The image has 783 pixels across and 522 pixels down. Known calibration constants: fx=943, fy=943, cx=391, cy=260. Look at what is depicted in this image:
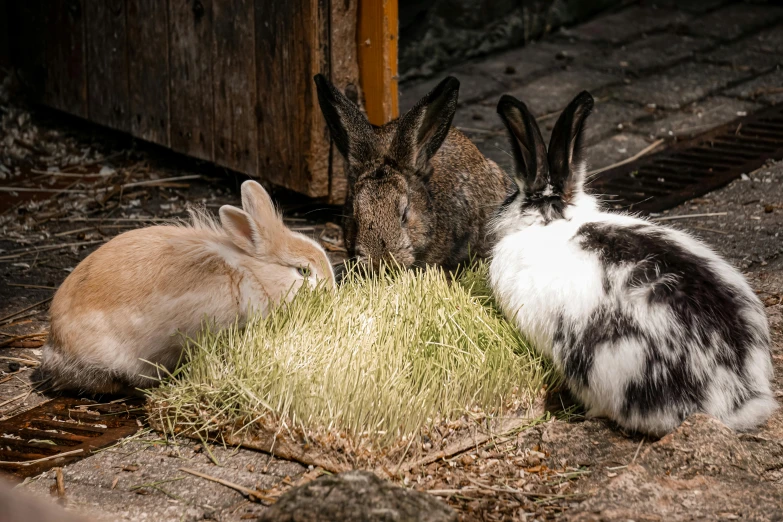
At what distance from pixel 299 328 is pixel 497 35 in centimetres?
529

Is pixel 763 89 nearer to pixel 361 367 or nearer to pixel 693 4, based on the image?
pixel 693 4

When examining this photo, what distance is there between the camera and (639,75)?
7793mm

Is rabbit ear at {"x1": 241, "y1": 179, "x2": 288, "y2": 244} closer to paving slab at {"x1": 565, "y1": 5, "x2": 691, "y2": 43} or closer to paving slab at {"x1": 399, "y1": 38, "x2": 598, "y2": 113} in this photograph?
paving slab at {"x1": 399, "y1": 38, "x2": 598, "y2": 113}

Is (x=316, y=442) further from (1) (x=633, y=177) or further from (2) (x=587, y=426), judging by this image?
(1) (x=633, y=177)

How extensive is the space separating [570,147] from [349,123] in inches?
47.8

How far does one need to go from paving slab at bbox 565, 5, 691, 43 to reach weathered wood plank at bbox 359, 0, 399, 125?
11.9ft

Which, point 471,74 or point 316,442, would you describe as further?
point 471,74

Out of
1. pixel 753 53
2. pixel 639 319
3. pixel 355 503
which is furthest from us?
pixel 753 53

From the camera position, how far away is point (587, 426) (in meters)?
3.47

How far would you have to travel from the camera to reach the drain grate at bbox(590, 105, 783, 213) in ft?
18.9

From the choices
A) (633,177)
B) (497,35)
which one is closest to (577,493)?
(633,177)

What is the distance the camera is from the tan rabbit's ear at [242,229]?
3.84m

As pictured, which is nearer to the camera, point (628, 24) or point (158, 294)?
point (158, 294)

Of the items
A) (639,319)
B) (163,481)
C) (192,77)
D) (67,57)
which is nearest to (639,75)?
(192,77)
